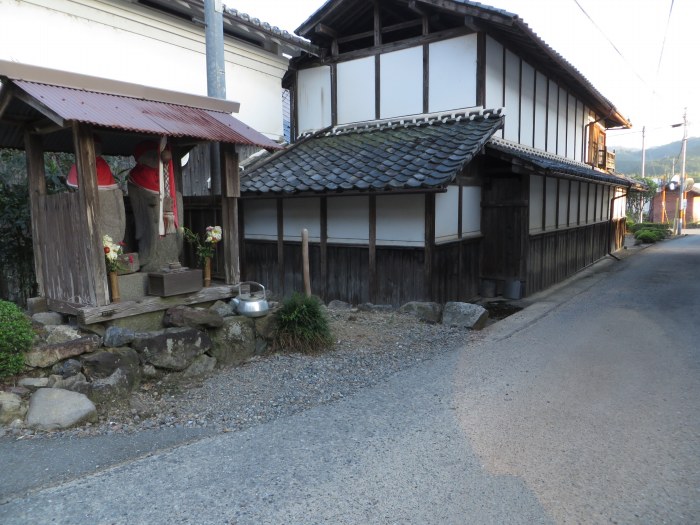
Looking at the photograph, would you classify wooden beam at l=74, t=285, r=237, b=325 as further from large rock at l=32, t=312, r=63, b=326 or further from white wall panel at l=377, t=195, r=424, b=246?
white wall panel at l=377, t=195, r=424, b=246

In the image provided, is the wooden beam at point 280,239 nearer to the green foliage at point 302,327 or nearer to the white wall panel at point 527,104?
the green foliage at point 302,327

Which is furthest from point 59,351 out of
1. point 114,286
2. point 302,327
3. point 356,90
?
point 356,90

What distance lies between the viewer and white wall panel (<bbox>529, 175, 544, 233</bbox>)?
496 inches

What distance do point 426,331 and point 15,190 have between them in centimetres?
720

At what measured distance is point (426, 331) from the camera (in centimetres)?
830

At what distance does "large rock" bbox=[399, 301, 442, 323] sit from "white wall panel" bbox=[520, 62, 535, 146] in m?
6.76

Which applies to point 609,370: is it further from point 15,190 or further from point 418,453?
point 15,190

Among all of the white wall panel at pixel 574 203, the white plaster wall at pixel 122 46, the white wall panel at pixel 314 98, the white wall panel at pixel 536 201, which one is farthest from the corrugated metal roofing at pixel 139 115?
the white wall panel at pixel 574 203

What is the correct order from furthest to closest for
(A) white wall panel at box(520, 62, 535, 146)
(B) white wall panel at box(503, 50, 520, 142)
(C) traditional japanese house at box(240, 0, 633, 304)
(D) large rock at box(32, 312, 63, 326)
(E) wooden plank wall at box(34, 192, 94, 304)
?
(A) white wall panel at box(520, 62, 535, 146) → (B) white wall panel at box(503, 50, 520, 142) → (C) traditional japanese house at box(240, 0, 633, 304) → (D) large rock at box(32, 312, 63, 326) → (E) wooden plank wall at box(34, 192, 94, 304)

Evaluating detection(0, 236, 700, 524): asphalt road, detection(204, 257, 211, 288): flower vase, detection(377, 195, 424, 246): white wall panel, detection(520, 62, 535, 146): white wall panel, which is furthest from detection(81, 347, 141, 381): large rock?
detection(520, 62, 535, 146): white wall panel

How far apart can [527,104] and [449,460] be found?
12.1m

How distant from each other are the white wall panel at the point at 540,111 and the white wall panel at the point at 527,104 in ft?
1.41

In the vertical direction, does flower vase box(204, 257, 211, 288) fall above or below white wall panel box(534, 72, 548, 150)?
below

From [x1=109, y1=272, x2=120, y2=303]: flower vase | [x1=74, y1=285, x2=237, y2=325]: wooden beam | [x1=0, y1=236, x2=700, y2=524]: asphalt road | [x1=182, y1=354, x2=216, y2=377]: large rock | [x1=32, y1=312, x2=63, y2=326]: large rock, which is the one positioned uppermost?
[x1=109, y1=272, x2=120, y2=303]: flower vase
